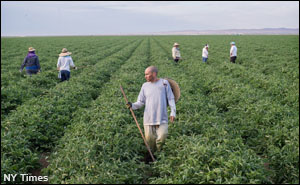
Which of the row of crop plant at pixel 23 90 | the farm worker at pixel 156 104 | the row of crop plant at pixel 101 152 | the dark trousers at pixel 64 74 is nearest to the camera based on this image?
the row of crop plant at pixel 101 152

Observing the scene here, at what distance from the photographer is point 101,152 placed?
16.9ft

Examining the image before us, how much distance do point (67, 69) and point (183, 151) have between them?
884cm

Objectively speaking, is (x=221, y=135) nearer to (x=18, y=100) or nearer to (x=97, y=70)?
(x=18, y=100)

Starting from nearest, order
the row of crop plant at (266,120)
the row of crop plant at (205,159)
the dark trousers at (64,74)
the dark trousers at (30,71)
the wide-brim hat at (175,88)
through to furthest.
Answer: the row of crop plant at (205,159) → the row of crop plant at (266,120) → the wide-brim hat at (175,88) → the dark trousers at (64,74) → the dark trousers at (30,71)

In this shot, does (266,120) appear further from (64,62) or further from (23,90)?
(23,90)

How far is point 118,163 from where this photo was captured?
5.01m

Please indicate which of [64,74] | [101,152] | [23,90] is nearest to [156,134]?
[101,152]

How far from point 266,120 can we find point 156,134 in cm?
352

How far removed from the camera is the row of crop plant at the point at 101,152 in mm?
4539

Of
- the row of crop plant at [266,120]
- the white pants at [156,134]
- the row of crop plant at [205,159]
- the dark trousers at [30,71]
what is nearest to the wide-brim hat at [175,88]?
the white pants at [156,134]

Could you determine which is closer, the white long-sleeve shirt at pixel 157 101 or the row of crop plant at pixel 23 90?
the white long-sleeve shirt at pixel 157 101

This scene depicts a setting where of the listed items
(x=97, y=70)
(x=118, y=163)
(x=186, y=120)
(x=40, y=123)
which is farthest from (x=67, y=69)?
(x=118, y=163)

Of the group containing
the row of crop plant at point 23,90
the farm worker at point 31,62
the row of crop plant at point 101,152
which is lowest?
the row of crop plant at point 101,152

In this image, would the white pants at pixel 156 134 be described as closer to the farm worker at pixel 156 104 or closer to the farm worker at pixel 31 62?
the farm worker at pixel 156 104
